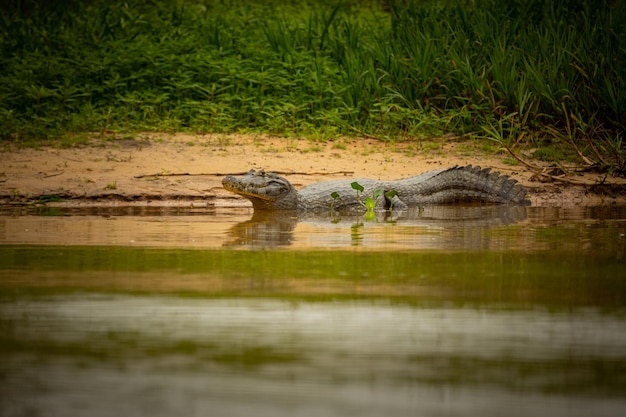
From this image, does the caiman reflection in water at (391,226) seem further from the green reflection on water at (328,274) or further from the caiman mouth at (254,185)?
the green reflection on water at (328,274)

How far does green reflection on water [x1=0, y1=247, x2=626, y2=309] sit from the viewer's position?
504cm

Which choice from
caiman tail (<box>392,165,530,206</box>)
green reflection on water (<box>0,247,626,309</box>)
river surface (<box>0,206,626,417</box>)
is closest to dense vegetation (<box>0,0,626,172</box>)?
caiman tail (<box>392,165,530,206</box>)

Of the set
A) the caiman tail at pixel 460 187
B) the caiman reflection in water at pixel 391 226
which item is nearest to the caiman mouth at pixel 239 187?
the caiman reflection in water at pixel 391 226

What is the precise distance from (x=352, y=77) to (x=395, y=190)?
3078 mm

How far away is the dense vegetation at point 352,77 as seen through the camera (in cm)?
1212

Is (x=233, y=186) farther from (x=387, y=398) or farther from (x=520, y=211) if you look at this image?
(x=387, y=398)

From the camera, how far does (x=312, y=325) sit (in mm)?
4297

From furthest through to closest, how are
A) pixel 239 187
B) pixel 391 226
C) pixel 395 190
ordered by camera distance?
1. pixel 395 190
2. pixel 239 187
3. pixel 391 226

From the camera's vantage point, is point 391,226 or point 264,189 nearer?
point 391,226

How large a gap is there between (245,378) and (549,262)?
10.3 ft

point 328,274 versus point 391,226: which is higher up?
point 391,226

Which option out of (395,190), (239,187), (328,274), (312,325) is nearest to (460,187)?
(395,190)

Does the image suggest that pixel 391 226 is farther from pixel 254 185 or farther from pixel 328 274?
pixel 328 274

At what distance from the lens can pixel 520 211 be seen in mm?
9938
